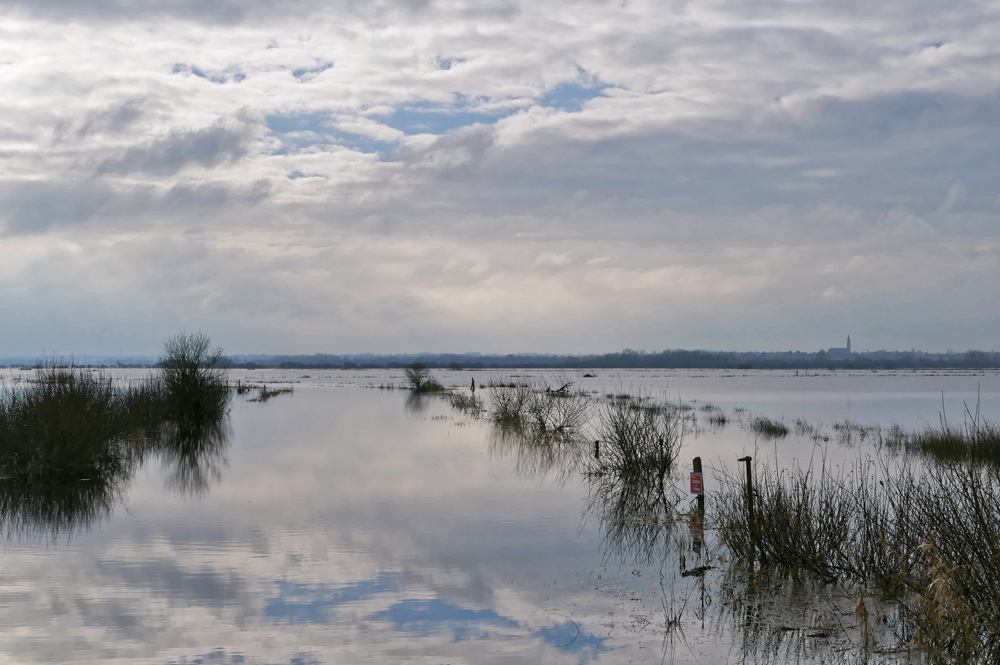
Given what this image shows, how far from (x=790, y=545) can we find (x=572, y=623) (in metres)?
3.19

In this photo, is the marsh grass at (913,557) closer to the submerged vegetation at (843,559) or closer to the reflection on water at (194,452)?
the submerged vegetation at (843,559)

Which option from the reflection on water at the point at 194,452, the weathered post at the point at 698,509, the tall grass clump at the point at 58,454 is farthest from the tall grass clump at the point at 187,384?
the weathered post at the point at 698,509

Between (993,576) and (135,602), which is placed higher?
(993,576)

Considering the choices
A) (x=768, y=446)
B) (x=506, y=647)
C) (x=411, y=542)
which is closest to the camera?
(x=506, y=647)

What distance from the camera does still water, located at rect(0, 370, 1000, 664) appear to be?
27.7ft

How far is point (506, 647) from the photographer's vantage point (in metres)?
8.48

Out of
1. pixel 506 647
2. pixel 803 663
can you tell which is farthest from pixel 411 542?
pixel 803 663

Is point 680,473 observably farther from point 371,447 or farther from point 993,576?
point 993,576

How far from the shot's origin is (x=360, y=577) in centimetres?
1116

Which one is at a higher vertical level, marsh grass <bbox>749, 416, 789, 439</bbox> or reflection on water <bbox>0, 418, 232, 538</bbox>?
reflection on water <bbox>0, 418, 232, 538</bbox>

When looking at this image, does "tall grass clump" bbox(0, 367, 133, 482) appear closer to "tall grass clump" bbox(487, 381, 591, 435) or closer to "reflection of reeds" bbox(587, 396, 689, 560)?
"reflection of reeds" bbox(587, 396, 689, 560)

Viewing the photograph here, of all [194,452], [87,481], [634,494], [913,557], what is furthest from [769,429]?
[913,557]

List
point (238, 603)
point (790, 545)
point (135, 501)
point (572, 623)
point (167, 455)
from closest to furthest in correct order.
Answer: point (572, 623)
point (238, 603)
point (790, 545)
point (135, 501)
point (167, 455)

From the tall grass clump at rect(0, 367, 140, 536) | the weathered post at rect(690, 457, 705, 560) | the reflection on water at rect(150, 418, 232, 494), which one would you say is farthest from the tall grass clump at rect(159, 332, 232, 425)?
the weathered post at rect(690, 457, 705, 560)
